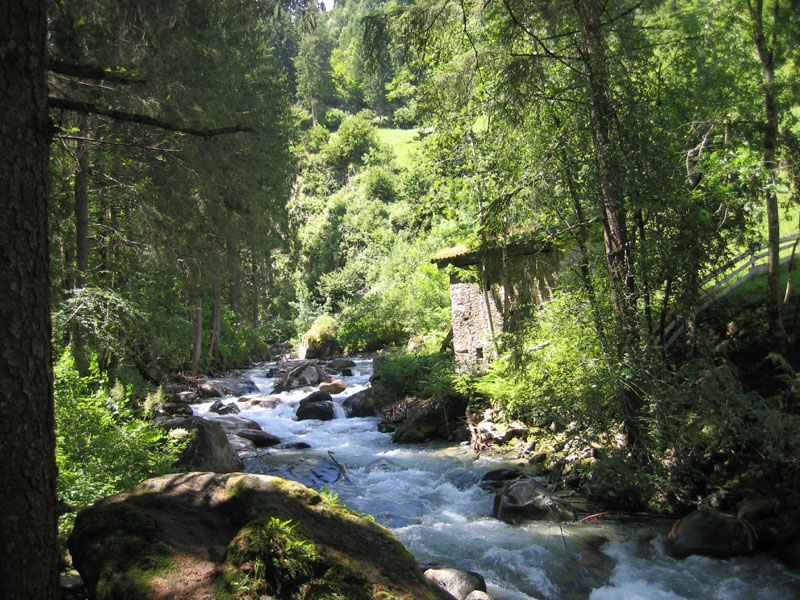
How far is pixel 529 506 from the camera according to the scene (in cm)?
667

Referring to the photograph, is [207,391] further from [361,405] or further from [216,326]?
[216,326]

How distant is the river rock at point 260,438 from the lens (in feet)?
35.6

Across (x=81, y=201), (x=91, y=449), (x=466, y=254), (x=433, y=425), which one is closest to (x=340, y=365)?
(x=433, y=425)

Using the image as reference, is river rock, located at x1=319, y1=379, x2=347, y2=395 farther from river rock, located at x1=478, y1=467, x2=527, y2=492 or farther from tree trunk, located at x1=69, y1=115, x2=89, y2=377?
river rock, located at x1=478, y1=467, x2=527, y2=492

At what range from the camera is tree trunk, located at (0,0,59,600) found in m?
2.54

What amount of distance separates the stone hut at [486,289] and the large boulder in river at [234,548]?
767cm

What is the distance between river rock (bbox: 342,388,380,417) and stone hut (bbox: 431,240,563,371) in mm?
2545

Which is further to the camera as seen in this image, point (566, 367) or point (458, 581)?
point (566, 367)

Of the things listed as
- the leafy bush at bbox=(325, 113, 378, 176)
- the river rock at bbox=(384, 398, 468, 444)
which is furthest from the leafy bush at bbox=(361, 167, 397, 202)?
the river rock at bbox=(384, 398, 468, 444)

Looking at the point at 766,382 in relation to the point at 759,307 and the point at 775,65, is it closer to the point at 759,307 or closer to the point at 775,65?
the point at 759,307

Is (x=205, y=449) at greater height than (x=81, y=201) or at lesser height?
lesser

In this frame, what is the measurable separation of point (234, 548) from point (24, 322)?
154 cm

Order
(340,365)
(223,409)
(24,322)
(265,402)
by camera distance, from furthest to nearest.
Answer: (340,365) → (265,402) → (223,409) → (24,322)

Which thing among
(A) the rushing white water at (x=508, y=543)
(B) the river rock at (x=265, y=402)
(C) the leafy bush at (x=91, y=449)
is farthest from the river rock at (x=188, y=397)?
(C) the leafy bush at (x=91, y=449)
